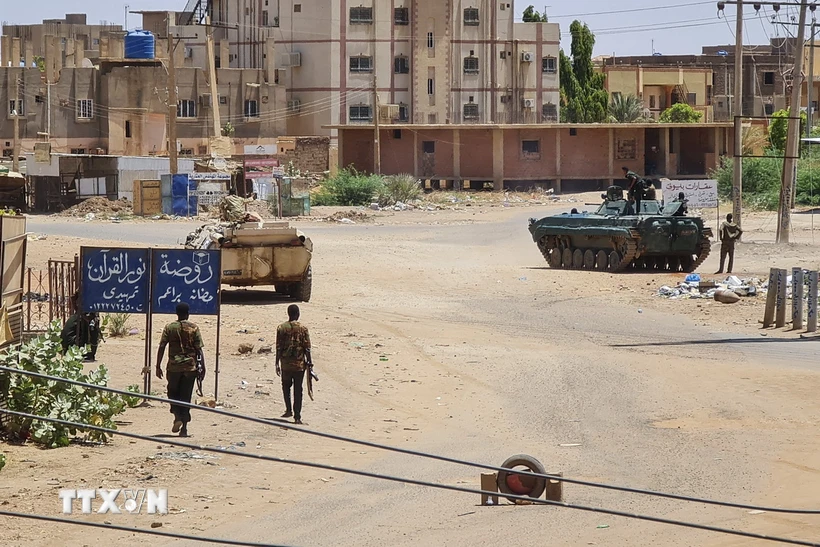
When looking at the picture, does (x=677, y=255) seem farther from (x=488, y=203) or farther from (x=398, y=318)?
(x=488, y=203)

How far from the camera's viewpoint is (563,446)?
12.9 m

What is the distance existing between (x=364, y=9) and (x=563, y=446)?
6581cm

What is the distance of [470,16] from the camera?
77.6 meters

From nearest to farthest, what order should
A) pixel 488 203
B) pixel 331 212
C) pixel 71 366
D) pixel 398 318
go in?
pixel 71 366 → pixel 398 318 → pixel 331 212 → pixel 488 203

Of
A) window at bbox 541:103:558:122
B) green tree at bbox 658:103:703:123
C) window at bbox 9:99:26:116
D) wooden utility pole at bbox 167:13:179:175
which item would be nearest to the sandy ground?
wooden utility pole at bbox 167:13:179:175

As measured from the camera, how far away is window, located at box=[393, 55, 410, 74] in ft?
254

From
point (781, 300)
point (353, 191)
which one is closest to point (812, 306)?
point (781, 300)

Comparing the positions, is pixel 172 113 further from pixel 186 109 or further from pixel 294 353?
pixel 294 353

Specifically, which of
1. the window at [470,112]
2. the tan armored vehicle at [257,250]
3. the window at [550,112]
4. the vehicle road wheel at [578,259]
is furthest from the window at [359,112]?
the tan armored vehicle at [257,250]

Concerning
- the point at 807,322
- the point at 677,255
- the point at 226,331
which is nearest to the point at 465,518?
the point at 226,331

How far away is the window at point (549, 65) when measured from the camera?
263 ft

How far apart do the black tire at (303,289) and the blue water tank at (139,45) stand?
49.2 meters

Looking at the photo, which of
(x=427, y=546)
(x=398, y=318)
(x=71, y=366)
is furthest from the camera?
(x=398, y=318)

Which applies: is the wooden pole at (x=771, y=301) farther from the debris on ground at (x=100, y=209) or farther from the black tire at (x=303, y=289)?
the debris on ground at (x=100, y=209)
